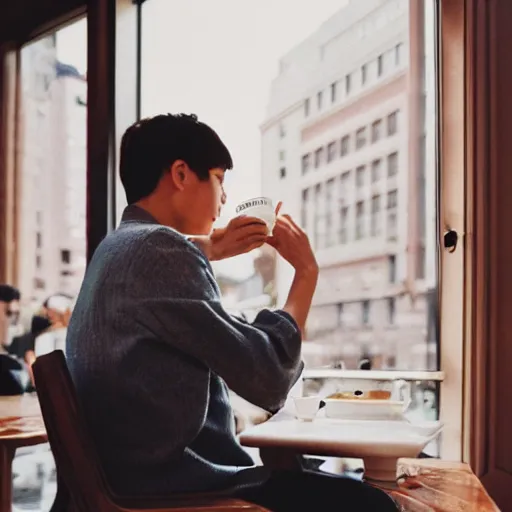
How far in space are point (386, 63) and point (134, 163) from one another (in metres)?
1.32

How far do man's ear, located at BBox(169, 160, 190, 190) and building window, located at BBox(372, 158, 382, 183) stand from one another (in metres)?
1.21

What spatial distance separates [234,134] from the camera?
271 centimetres

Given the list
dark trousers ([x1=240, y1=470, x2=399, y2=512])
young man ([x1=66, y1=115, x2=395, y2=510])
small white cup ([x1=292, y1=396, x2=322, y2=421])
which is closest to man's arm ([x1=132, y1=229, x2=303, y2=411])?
young man ([x1=66, y1=115, x2=395, y2=510])

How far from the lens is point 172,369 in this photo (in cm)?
108

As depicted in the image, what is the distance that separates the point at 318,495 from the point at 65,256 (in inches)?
97.4

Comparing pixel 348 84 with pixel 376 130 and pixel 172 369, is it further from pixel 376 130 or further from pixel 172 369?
pixel 172 369

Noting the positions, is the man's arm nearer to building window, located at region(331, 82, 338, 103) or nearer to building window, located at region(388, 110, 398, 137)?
building window, located at region(388, 110, 398, 137)

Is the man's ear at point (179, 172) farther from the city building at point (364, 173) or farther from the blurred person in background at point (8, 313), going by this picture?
the blurred person in background at point (8, 313)

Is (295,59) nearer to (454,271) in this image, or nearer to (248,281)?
(248,281)

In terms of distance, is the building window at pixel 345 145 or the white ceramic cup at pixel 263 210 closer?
the white ceramic cup at pixel 263 210

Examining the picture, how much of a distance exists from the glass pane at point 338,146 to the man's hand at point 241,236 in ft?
3.18

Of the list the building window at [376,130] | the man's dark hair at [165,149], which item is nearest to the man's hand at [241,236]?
the man's dark hair at [165,149]

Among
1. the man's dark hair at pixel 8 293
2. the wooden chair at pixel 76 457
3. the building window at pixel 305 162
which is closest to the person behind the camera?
the wooden chair at pixel 76 457

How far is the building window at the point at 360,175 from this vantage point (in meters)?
2.40
